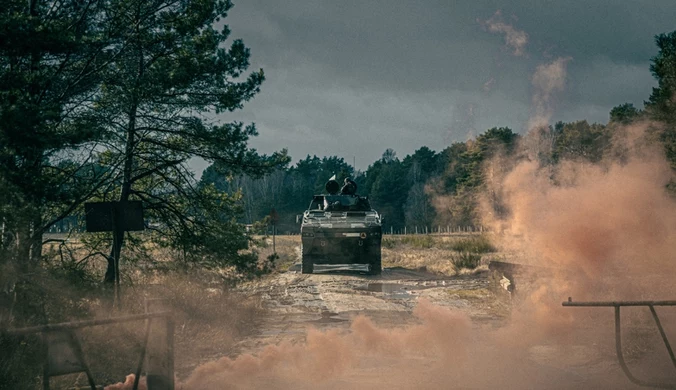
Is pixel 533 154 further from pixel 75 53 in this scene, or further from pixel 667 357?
pixel 75 53

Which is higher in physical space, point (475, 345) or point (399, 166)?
point (399, 166)

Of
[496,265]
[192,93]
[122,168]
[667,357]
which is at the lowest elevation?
[667,357]

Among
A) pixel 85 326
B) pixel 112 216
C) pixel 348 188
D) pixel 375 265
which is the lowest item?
pixel 375 265

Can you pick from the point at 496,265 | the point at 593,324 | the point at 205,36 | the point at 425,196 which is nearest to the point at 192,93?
the point at 205,36

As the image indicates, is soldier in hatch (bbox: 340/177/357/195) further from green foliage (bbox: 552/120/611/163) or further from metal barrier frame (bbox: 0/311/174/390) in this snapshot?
metal barrier frame (bbox: 0/311/174/390)

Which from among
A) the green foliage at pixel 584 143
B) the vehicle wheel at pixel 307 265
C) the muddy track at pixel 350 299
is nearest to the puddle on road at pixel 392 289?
the muddy track at pixel 350 299

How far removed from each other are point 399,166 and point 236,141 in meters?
84.4

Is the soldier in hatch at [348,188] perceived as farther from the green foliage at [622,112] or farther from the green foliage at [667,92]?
the green foliage at [622,112]

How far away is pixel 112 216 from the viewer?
10.5 meters

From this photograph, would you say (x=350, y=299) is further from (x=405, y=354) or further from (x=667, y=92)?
(x=667, y=92)

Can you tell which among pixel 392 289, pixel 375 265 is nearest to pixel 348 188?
pixel 375 265

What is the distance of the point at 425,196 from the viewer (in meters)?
87.2

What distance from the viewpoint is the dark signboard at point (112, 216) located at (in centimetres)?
1048

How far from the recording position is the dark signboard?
10484mm
